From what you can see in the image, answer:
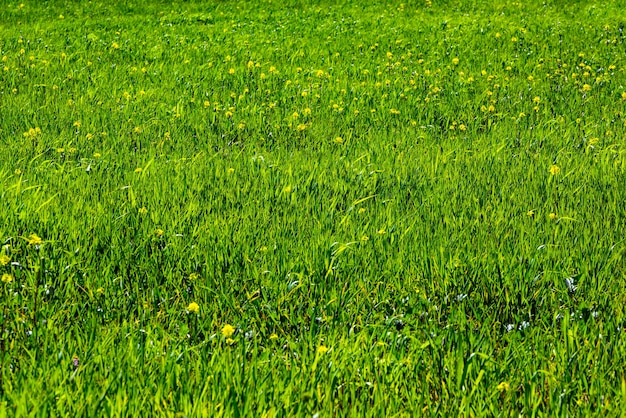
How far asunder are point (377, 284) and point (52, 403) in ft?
5.12

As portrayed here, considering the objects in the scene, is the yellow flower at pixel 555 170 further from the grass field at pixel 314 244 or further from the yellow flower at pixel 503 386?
the yellow flower at pixel 503 386

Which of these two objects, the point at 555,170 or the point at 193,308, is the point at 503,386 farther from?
the point at 555,170

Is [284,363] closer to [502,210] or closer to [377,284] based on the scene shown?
[377,284]

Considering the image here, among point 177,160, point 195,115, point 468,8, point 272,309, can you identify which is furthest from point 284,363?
point 468,8

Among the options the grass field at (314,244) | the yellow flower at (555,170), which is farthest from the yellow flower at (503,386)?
the yellow flower at (555,170)

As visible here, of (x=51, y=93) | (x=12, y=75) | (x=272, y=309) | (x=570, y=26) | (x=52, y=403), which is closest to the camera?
(x=52, y=403)

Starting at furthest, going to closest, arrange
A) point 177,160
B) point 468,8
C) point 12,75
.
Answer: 1. point 468,8
2. point 12,75
3. point 177,160

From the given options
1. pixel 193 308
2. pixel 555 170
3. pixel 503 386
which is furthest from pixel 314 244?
pixel 555 170

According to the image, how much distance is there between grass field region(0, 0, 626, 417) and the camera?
2.51m

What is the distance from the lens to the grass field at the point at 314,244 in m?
2.51

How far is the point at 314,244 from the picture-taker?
367 centimetres

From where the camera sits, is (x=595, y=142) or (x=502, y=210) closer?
(x=502, y=210)

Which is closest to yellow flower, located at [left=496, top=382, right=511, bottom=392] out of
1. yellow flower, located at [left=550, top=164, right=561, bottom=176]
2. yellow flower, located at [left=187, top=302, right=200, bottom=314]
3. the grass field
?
the grass field

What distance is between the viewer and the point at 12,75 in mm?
8609
